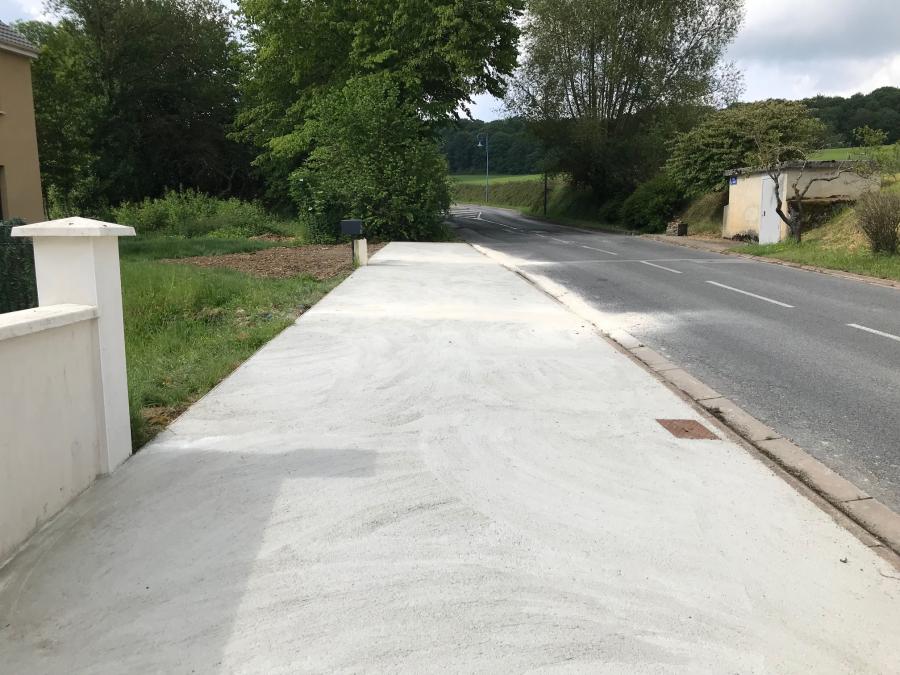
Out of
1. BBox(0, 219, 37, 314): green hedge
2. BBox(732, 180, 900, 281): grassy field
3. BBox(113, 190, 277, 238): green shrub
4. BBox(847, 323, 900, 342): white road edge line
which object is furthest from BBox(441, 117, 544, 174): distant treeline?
BBox(0, 219, 37, 314): green hedge

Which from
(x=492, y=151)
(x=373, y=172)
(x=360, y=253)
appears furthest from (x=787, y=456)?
(x=492, y=151)

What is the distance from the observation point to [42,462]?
3455 mm

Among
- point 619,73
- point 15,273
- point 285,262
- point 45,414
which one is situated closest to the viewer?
point 45,414

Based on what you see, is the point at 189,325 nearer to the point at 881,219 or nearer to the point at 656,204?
the point at 881,219

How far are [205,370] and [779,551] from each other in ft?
16.2

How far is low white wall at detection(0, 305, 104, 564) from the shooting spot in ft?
10.4

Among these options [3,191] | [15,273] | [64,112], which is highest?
[64,112]

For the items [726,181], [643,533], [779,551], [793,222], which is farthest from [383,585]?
[726,181]

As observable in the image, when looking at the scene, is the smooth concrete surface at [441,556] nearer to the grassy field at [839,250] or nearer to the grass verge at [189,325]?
the grass verge at [189,325]

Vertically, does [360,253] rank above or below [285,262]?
above

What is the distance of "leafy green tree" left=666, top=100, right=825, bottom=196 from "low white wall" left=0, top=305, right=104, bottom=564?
2463 centimetres

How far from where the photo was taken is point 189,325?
887 centimetres

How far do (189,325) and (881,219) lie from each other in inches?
606

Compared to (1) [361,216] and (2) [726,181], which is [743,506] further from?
(2) [726,181]
